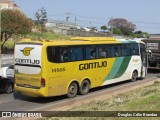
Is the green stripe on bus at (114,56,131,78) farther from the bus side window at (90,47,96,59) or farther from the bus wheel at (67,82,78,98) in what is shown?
the bus wheel at (67,82,78,98)

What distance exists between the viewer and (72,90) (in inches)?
665

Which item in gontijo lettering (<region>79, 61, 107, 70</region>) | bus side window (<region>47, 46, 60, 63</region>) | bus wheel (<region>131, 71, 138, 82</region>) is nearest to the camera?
bus side window (<region>47, 46, 60, 63</region>)

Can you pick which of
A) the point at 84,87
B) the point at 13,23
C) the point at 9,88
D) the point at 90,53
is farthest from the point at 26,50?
the point at 13,23

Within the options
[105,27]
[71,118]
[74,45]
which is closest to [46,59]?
[74,45]

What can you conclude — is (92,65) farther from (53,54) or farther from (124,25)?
(124,25)

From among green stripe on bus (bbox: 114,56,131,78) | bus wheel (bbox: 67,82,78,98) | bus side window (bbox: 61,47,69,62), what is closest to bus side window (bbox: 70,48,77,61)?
bus side window (bbox: 61,47,69,62)

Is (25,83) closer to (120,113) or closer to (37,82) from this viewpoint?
(37,82)

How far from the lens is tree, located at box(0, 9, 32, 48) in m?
46.5

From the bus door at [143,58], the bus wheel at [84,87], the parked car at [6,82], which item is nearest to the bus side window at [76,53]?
the bus wheel at [84,87]

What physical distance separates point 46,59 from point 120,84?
Result: 7.55 metres

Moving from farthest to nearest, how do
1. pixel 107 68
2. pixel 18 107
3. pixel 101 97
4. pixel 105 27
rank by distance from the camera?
pixel 105 27 → pixel 107 68 → pixel 101 97 → pixel 18 107

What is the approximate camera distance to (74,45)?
55.1ft

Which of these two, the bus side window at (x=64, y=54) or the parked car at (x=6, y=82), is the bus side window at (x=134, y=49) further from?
the parked car at (x=6, y=82)

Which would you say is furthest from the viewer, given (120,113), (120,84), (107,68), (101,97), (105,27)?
(105,27)
